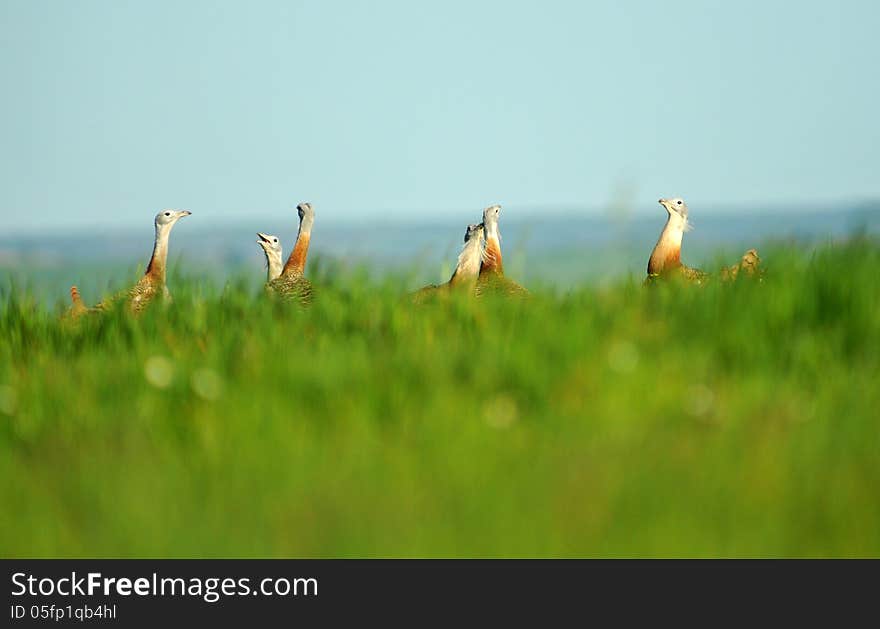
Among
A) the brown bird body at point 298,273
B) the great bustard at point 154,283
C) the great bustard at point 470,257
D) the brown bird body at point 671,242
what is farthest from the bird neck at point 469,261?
the great bustard at point 154,283

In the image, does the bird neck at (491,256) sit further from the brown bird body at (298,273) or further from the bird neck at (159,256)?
the bird neck at (159,256)

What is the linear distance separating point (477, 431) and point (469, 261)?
195 inches

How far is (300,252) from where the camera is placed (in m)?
12.7

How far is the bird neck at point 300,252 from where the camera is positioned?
12.5 metres

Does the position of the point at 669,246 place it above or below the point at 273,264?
above

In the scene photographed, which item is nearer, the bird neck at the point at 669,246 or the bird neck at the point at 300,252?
the bird neck at the point at 669,246

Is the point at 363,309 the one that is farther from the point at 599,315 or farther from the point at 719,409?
the point at 719,409

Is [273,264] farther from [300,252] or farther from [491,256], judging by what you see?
[491,256]

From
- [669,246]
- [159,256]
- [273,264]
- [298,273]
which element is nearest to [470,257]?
[298,273]

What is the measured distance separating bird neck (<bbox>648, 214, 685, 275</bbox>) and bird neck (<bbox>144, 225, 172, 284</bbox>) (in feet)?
16.1

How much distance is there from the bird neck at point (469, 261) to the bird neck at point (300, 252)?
1.86m
